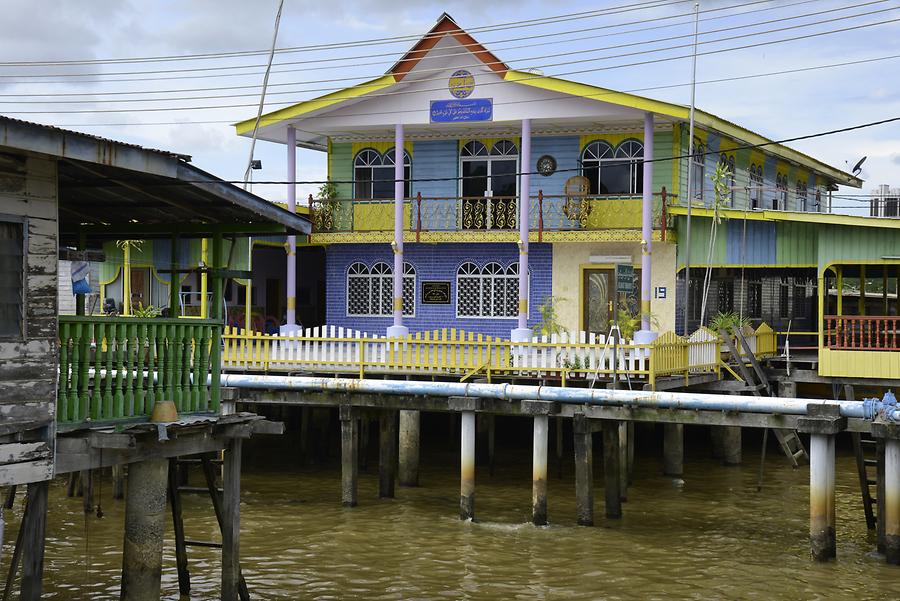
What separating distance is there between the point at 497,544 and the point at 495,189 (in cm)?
1357

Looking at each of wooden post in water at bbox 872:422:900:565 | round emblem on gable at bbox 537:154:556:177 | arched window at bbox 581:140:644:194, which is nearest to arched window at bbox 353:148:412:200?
round emblem on gable at bbox 537:154:556:177

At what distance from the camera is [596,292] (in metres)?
28.1

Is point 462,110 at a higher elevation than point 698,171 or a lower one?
higher

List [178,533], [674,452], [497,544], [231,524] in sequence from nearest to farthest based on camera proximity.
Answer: [231,524], [178,533], [497,544], [674,452]

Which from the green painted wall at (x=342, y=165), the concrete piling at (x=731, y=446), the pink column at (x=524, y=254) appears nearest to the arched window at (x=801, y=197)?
the pink column at (x=524, y=254)

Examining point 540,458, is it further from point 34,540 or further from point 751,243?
point 751,243

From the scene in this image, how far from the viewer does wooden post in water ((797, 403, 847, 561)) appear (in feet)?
52.3

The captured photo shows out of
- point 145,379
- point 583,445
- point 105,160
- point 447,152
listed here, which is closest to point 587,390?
point 583,445

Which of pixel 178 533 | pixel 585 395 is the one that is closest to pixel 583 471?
pixel 585 395

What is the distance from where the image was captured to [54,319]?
Result: 412 inches

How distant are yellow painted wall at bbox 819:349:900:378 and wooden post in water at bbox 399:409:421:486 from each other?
306 inches

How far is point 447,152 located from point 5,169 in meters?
19.9

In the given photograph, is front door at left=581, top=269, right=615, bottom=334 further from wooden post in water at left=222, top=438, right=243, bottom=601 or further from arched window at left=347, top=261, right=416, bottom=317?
wooden post in water at left=222, top=438, right=243, bottom=601

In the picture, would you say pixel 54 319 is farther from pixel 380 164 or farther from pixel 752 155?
pixel 752 155
